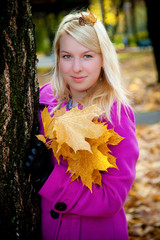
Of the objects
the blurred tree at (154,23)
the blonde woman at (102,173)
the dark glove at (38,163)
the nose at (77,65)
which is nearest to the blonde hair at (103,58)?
the blonde woman at (102,173)

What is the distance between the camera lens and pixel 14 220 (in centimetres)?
139

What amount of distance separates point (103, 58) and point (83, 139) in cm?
71

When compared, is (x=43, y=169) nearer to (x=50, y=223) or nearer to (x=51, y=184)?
(x=51, y=184)

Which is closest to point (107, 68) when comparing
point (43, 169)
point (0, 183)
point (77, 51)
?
point (77, 51)

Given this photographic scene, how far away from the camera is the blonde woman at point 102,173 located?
150 cm

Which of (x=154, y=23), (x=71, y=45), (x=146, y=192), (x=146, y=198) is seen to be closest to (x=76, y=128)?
(x=71, y=45)

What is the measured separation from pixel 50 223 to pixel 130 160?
67 centimetres

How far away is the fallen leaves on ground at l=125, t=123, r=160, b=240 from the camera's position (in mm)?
2742

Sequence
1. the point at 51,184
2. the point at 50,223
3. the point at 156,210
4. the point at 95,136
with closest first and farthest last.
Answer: the point at 95,136 < the point at 51,184 < the point at 50,223 < the point at 156,210

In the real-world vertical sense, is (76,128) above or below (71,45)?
below

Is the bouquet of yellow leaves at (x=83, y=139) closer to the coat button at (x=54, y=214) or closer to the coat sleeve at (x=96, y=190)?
the coat sleeve at (x=96, y=190)

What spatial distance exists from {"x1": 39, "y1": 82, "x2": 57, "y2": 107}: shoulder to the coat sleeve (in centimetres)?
54

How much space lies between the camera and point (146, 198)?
326cm

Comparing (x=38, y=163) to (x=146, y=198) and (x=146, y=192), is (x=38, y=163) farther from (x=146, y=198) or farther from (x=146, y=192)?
(x=146, y=192)
